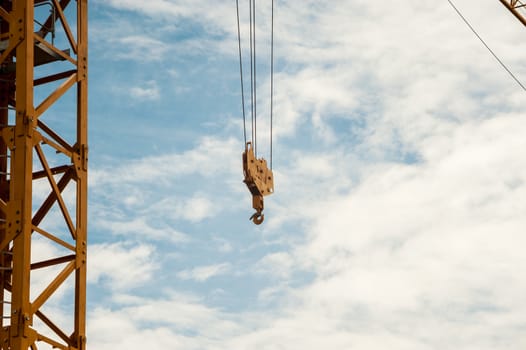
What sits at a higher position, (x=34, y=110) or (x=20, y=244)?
(x=34, y=110)

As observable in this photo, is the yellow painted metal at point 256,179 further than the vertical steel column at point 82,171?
Yes

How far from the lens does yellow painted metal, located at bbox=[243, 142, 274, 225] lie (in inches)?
767

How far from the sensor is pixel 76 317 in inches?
608

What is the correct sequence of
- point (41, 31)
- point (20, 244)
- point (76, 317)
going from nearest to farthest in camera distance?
1. point (20, 244)
2. point (76, 317)
3. point (41, 31)

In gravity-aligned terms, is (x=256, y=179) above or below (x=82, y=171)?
above

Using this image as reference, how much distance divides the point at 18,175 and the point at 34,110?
1309 millimetres

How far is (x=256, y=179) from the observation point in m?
19.8

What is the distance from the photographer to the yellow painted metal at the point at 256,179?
19484mm

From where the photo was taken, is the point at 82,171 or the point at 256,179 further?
the point at 256,179

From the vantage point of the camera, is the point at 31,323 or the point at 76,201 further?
the point at 76,201

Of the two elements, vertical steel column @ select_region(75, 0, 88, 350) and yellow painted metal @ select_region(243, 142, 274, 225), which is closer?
vertical steel column @ select_region(75, 0, 88, 350)

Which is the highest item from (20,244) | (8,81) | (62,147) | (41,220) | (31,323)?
(8,81)

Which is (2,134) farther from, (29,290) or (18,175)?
(29,290)

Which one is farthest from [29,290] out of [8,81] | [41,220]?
[8,81]
